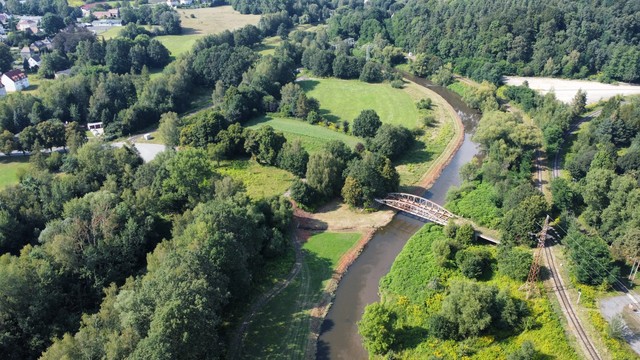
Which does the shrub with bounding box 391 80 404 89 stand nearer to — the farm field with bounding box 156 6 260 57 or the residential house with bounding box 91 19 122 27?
the farm field with bounding box 156 6 260 57

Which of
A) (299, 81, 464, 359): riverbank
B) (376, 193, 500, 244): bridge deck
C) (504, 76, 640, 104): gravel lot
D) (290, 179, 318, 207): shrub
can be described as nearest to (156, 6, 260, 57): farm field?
(299, 81, 464, 359): riverbank

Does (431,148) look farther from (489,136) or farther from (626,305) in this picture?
(626,305)

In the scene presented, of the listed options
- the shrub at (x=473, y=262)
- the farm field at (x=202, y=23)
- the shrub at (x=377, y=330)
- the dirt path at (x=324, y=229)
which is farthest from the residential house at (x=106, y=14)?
the shrub at (x=377, y=330)

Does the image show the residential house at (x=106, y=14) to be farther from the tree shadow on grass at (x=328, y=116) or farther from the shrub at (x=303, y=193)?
the shrub at (x=303, y=193)

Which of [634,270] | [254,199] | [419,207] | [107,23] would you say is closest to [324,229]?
[254,199]

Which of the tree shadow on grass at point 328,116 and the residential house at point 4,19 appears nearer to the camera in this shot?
the tree shadow on grass at point 328,116

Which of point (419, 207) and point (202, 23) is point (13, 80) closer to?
point (202, 23)

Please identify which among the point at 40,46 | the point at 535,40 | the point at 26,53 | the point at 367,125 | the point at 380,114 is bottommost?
the point at 26,53
